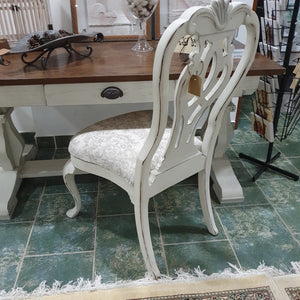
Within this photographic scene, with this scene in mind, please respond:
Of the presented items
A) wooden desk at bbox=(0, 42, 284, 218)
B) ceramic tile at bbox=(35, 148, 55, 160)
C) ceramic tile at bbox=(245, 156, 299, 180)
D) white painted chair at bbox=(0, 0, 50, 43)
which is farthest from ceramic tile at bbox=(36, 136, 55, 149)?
ceramic tile at bbox=(245, 156, 299, 180)

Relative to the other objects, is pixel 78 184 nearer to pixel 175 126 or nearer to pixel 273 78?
pixel 175 126

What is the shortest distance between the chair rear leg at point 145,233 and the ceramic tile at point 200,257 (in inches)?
4.0

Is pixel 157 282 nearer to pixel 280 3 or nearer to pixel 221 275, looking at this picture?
pixel 221 275

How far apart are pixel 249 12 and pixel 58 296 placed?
45.7 inches

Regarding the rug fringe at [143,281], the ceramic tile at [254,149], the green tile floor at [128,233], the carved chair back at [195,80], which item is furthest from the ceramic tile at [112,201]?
the ceramic tile at [254,149]

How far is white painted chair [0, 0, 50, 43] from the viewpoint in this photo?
1.55m

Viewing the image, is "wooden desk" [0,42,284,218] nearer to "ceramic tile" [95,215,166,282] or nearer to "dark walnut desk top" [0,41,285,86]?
"dark walnut desk top" [0,41,285,86]

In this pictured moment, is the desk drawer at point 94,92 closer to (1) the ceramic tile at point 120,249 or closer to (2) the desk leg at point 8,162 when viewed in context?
(2) the desk leg at point 8,162

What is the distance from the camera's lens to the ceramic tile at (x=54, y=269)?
123 centimetres

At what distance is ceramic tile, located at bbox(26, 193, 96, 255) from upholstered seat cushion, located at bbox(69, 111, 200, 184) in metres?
0.42

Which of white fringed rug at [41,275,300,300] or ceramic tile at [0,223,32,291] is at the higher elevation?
ceramic tile at [0,223,32,291]

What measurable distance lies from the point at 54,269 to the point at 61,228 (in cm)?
23

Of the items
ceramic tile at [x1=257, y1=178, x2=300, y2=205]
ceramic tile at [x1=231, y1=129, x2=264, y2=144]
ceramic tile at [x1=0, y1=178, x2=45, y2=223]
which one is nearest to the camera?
ceramic tile at [x1=0, y1=178, x2=45, y2=223]

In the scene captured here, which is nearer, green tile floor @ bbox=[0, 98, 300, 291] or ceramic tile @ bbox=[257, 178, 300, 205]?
green tile floor @ bbox=[0, 98, 300, 291]
